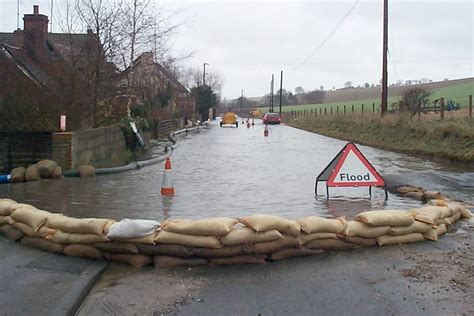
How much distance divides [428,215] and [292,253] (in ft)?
6.57

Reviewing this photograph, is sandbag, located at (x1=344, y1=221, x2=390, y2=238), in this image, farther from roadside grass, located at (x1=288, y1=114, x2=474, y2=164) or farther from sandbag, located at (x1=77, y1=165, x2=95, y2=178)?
roadside grass, located at (x1=288, y1=114, x2=474, y2=164)

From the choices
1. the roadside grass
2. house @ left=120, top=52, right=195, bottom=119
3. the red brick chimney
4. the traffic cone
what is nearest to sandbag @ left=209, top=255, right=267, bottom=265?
the traffic cone

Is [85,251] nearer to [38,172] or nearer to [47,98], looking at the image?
[38,172]

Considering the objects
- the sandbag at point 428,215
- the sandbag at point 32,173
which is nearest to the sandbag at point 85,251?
the sandbag at point 428,215

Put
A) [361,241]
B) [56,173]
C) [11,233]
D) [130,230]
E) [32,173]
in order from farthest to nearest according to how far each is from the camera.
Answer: [56,173] → [32,173] → [11,233] → [361,241] → [130,230]

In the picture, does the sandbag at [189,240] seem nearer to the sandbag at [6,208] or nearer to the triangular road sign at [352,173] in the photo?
the sandbag at [6,208]

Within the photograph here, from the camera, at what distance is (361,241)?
21.4 feet

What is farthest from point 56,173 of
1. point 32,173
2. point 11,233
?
point 11,233

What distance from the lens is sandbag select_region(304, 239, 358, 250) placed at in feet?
20.7

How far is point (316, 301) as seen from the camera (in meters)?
5.12

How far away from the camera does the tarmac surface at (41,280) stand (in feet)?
15.6

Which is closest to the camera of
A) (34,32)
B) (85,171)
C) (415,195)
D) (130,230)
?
(130,230)

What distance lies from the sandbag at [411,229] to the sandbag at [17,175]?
7.88 meters

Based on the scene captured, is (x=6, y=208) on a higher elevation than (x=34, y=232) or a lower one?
higher
